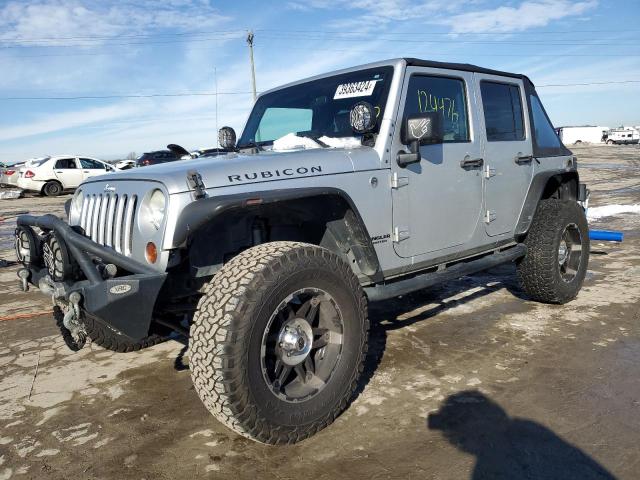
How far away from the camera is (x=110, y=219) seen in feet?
9.14

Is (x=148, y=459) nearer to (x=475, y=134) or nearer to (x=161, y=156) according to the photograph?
(x=475, y=134)

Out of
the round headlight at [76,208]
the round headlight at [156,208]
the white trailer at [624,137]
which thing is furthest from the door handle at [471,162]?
the white trailer at [624,137]

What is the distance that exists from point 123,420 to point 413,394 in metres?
1.71

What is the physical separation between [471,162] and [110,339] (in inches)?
116

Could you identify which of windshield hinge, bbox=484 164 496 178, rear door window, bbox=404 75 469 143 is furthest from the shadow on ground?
rear door window, bbox=404 75 469 143

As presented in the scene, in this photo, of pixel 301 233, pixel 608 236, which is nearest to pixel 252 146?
pixel 301 233

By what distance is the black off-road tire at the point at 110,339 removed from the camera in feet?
11.7

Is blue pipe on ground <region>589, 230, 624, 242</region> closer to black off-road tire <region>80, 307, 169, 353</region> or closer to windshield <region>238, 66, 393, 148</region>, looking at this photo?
windshield <region>238, 66, 393, 148</region>

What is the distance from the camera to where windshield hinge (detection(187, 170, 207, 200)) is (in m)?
2.39

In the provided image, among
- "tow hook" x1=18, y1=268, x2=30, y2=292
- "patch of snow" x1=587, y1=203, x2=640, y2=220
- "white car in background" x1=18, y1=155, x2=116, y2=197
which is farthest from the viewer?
Answer: "white car in background" x1=18, y1=155, x2=116, y2=197

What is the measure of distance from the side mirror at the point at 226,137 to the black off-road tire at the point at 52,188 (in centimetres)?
1801

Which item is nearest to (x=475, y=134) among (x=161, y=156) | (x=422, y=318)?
(x=422, y=318)

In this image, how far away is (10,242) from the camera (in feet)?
31.7

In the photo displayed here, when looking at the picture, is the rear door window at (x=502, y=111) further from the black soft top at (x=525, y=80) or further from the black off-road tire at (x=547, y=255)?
the black off-road tire at (x=547, y=255)
